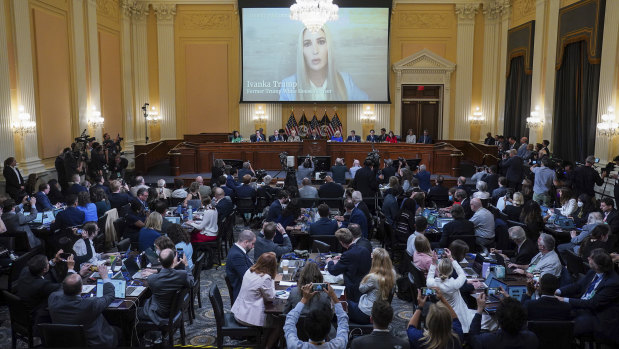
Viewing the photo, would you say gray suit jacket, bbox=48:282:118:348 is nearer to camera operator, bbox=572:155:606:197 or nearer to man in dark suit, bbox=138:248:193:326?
man in dark suit, bbox=138:248:193:326

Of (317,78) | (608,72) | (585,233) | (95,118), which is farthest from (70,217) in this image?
(317,78)

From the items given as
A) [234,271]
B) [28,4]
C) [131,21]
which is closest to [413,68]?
[131,21]

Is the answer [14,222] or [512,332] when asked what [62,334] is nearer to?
[512,332]

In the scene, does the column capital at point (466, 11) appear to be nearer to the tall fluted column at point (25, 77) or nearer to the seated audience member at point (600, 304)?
the tall fluted column at point (25, 77)

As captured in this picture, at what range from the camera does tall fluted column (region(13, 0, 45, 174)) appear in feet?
42.2

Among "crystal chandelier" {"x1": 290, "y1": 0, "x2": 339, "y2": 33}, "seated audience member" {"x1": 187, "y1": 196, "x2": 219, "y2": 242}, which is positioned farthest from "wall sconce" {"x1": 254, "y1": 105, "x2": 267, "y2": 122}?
"seated audience member" {"x1": 187, "y1": 196, "x2": 219, "y2": 242}

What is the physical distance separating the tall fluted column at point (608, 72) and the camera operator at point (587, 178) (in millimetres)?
1856

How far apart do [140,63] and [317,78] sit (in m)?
6.97

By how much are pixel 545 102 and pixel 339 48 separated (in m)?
8.15

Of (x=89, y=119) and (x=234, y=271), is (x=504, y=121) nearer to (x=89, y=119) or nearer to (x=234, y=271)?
(x=89, y=119)

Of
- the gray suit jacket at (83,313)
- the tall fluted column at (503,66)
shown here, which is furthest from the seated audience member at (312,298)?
the tall fluted column at (503,66)

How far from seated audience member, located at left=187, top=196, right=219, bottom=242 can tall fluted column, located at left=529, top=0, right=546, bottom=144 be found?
11.8 metres

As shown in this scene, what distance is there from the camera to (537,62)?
1695 cm

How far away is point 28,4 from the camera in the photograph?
13344 mm
